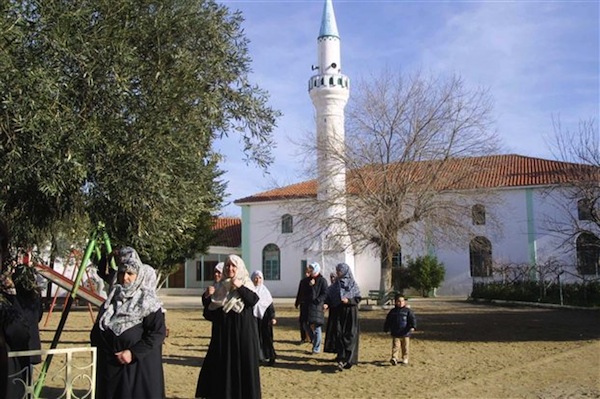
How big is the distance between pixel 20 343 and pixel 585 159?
15956 mm

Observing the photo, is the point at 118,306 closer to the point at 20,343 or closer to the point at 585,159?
the point at 20,343

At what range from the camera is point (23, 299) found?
6367 millimetres

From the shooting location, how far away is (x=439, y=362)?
1105 cm

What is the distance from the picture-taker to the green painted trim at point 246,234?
39.8 meters

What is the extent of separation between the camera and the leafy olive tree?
5.47 metres

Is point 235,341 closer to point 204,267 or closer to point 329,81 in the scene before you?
point 329,81

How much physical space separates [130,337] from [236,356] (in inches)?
63.9

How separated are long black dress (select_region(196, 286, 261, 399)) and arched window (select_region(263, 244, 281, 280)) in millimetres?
32330

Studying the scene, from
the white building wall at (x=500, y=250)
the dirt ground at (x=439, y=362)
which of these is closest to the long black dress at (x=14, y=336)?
the dirt ground at (x=439, y=362)

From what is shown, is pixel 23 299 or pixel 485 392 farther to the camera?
pixel 485 392

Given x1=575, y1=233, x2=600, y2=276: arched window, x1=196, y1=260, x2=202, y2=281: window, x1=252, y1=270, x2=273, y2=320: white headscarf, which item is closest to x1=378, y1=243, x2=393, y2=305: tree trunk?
x1=575, y1=233, x2=600, y2=276: arched window

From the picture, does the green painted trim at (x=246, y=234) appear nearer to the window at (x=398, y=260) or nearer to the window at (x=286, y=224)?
the window at (x=286, y=224)

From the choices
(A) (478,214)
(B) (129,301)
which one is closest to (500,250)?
(A) (478,214)

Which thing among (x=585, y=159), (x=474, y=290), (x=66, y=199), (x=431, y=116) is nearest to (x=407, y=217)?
(x=431, y=116)
